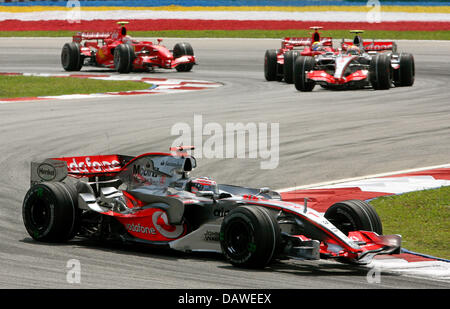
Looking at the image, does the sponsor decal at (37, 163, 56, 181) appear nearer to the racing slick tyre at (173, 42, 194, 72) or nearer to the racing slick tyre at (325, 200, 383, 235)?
the racing slick tyre at (325, 200, 383, 235)

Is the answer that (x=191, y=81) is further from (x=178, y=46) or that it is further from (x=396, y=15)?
(x=396, y=15)

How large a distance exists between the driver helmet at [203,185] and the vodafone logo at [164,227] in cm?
44

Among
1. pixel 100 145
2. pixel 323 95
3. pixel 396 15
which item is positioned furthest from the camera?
pixel 396 15

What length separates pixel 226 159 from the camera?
1469cm

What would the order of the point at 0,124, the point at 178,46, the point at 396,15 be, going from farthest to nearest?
1. the point at 396,15
2. the point at 178,46
3. the point at 0,124

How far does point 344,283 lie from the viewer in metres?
7.66

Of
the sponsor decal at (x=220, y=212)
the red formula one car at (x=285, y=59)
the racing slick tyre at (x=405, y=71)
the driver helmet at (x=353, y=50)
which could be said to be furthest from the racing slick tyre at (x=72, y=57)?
the sponsor decal at (x=220, y=212)

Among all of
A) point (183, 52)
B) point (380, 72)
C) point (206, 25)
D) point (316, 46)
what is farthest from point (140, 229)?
point (206, 25)

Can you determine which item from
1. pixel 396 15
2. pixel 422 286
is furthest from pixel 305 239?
pixel 396 15

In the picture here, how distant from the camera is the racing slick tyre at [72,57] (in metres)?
31.6

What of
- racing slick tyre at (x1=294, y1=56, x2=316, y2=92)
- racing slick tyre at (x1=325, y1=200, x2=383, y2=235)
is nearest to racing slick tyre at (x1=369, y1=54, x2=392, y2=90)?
racing slick tyre at (x1=294, y1=56, x2=316, y2=92)

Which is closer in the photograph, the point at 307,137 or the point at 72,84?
the point at 307,137

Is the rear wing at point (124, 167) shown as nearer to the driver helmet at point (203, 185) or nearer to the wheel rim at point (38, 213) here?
the driver helmet at point (203, 185)

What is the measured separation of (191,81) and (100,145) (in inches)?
497
